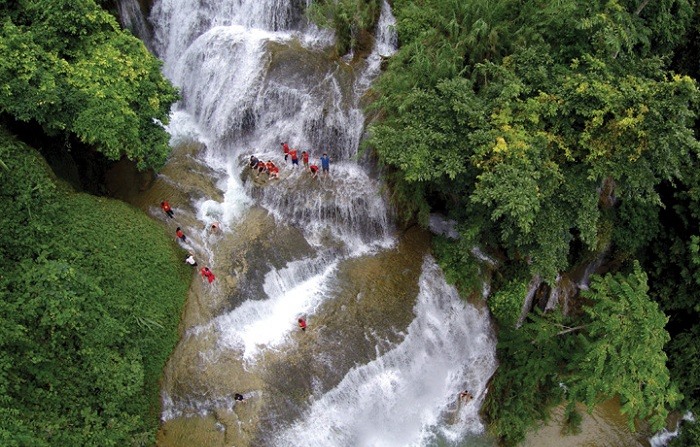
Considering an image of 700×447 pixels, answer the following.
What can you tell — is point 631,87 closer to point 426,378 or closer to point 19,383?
point 426,378

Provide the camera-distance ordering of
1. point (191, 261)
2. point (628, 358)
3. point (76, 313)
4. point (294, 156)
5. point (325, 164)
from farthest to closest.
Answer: point (294, 156) → point (325, 164) → point (191, 261) → point (628, 358) → point (76, 313)

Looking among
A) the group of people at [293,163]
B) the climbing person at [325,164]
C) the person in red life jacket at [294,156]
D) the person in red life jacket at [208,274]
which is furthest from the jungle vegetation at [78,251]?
the climbing person at [325,164]

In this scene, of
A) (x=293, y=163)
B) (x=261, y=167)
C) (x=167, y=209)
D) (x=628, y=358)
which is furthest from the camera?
(x=293, y=163)

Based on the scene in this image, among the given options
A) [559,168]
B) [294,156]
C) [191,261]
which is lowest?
[191,261]

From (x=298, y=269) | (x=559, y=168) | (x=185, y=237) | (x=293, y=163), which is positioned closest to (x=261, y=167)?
(x=293, y=163)

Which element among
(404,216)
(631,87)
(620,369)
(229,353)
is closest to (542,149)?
(631,87)

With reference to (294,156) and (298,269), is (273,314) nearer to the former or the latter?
(298,269)
